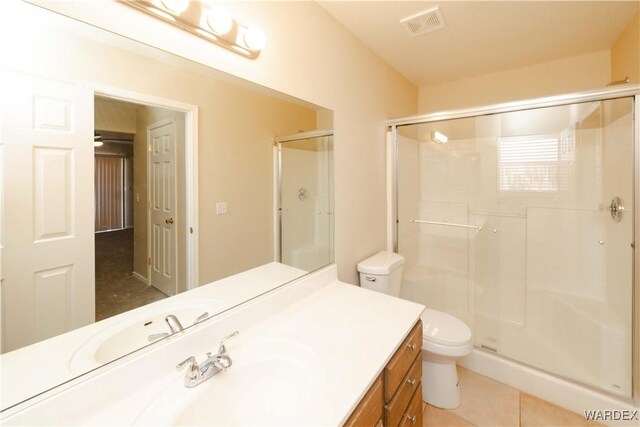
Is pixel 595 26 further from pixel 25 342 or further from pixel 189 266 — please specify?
pixel 25 342

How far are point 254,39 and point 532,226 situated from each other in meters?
2.48

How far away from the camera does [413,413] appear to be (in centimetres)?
122

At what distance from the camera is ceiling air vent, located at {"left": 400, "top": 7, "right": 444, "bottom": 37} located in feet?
5.24

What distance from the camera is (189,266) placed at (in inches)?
39.1

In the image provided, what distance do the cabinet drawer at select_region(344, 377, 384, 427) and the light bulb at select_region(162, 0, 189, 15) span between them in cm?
133

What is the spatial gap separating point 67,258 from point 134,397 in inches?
16.3

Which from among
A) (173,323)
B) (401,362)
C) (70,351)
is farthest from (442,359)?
(70,351)

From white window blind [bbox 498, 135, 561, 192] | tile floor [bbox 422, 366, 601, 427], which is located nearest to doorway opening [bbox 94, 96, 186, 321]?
tile floor [bbox 422, 366, 601, 427]

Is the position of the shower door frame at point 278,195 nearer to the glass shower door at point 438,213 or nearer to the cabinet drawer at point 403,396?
the cabinet drawer at point 403,396

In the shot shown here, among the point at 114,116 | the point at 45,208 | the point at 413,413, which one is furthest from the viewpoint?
the point at 413,413

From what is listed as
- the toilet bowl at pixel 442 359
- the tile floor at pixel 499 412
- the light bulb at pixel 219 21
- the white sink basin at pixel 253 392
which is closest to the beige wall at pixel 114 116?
the light bulb at pixel 219 21

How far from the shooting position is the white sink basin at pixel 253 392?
27.9 inches

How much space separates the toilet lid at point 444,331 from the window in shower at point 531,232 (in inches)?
22.7

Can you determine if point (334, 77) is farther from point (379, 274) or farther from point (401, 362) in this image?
point (401, 362)
